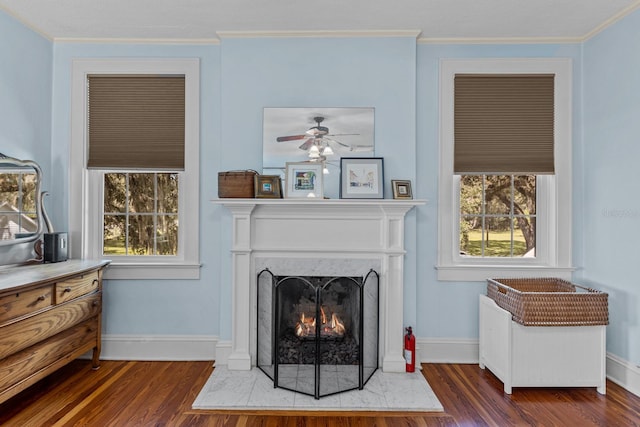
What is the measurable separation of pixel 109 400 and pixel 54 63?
2597 mm

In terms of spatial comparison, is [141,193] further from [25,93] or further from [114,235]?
[25,93]

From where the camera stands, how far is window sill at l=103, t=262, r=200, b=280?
10.3 feet

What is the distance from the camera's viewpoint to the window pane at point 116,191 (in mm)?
3256

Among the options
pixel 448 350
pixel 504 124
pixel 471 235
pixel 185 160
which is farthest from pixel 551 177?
pixel 185 160

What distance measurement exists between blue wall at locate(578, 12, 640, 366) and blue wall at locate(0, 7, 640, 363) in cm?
1

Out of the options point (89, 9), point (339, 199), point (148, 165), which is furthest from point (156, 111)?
point (339, 199)

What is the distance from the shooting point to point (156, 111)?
315 cm

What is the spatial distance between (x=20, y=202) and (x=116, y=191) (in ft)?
2.16

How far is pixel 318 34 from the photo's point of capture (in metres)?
2.98

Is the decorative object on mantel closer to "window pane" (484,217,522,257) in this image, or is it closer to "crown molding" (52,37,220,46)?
"crown molding" (52,37,220,46)

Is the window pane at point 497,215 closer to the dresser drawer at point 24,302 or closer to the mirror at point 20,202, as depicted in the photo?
the dresser drawer at point 24,302

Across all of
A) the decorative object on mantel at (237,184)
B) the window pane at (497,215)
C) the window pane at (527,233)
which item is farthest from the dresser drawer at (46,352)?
the window pane at (527,233)

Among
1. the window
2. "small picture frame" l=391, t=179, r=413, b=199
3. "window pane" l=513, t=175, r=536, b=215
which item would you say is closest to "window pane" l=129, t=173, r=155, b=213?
the window

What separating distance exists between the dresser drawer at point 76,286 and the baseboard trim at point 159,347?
0.56 meters
